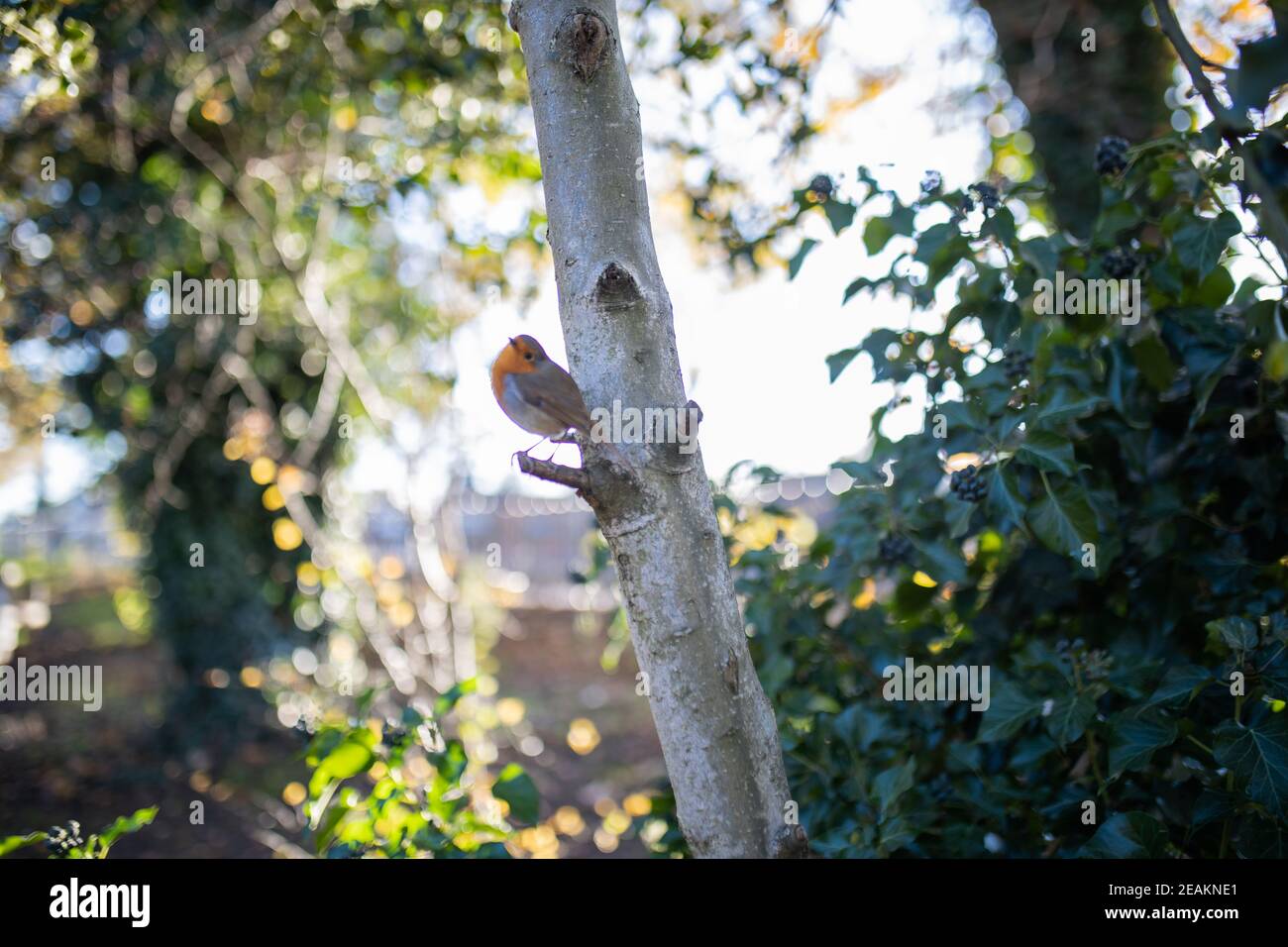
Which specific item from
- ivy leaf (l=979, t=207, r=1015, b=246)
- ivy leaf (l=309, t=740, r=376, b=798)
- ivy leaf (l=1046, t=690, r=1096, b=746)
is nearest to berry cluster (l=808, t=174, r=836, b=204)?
ivy leaf (l=979, t=207, r=1015, b=246)

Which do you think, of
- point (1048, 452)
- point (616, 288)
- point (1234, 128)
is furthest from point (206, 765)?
point (1234, 128)

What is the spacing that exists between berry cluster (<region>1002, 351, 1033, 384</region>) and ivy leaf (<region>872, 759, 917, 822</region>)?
0.96m

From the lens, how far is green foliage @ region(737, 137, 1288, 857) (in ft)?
6.35

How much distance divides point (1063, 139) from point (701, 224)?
8.72 feet

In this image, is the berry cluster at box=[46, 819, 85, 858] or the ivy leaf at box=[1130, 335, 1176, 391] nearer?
the berry cluster at box=[46, 819, 85, 858]

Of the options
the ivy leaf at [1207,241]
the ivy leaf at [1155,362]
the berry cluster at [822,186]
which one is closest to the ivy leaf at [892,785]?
the ivy leaf at [1155,362]

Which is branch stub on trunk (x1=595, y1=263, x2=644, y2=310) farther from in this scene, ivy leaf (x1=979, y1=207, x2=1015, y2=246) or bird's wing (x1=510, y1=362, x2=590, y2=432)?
ivy leaf (x1=979, y1=207, x2=1015, y2=246)

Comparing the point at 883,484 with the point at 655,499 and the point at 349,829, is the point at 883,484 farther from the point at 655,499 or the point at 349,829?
the point at 349,829

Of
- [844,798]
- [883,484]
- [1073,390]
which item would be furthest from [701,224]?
[844,798]

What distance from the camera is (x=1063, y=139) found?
509cm

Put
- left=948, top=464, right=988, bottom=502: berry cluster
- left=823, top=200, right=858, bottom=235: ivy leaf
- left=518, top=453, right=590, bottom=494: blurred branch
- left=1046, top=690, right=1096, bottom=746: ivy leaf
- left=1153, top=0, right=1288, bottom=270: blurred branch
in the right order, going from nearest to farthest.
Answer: left=1153, top=0, right=1288, bottom=270: blurred branch, left=518, top=453, right=590, bottom=494: blurred branch, left=1046, top=690, right=1096, bottom=746: ivy leaf, left=948, top=464, right=988, bottom=502: berry cluster, left=823, top=200, right=858, bottom=235: ivy leaf

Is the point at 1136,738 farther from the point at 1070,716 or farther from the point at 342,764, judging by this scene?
the point at 342,764

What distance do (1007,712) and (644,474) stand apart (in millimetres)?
1113

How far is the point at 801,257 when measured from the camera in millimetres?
2463
